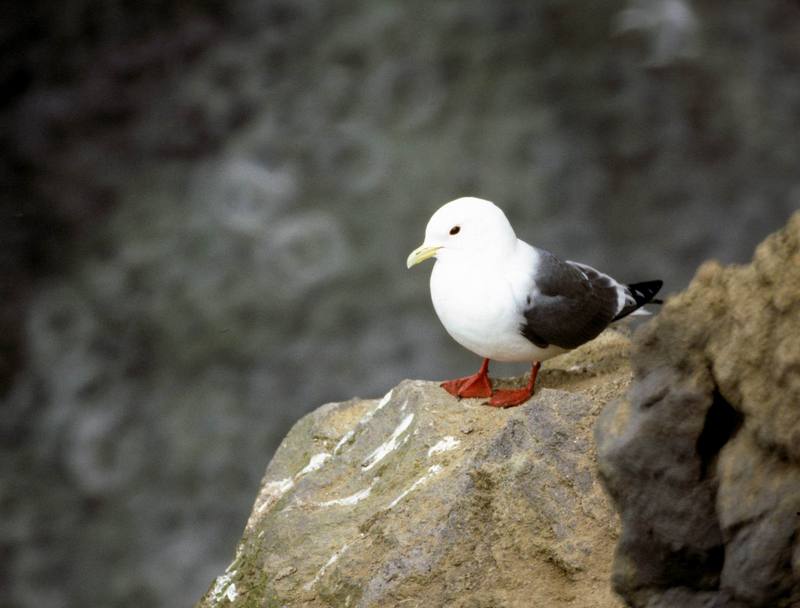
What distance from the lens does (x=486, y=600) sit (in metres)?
2.64

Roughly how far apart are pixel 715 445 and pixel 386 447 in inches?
52.3

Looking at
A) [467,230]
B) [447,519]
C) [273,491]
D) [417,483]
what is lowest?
[447,519]

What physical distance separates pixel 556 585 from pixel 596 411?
0.47 m

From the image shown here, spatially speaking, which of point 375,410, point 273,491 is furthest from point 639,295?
Answer: point 273,491

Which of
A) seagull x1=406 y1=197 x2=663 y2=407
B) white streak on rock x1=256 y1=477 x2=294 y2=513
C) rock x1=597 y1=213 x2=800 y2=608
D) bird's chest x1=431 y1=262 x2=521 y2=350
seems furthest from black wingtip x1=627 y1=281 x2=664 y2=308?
rock x1=597 y1=213 x2=800 y2=608

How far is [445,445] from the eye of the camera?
10.4ft

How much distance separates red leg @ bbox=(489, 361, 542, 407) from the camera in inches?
137

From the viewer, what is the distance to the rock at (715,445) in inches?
79.7

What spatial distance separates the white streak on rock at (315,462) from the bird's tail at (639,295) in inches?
40.7

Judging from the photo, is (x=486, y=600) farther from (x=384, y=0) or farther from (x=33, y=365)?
(x=384, y=0)

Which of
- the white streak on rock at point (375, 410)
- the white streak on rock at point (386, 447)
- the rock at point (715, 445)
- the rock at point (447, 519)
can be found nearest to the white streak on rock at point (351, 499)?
the rock at point (447, 519)

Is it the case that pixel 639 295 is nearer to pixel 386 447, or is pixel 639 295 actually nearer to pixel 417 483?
pixel 386 447

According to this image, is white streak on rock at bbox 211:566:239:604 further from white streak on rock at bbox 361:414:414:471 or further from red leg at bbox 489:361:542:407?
red leg at bbox 489:361:542:407

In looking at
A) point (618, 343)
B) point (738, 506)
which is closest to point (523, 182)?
point (618, 343)
